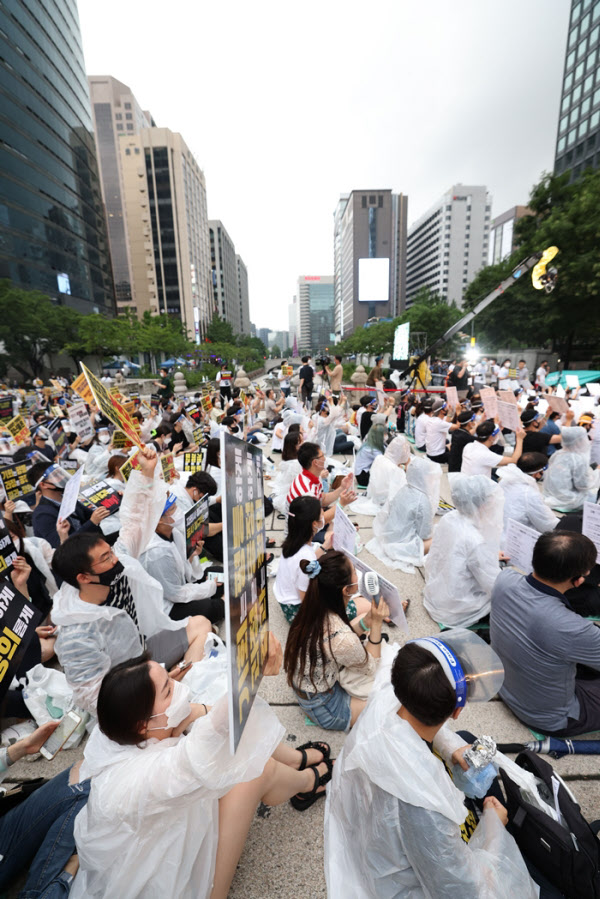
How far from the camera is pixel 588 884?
1.50m

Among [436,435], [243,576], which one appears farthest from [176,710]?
[436,435]

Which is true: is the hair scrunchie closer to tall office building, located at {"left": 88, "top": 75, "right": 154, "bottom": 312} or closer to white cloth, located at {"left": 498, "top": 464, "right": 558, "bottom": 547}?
white cloth, located at {"left": 498, "top": 464, "right": 558, "bottom": 547}

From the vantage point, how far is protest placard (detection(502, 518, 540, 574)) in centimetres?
312

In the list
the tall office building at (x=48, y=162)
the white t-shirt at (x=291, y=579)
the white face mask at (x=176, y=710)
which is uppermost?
the tall office building at (x=48, y=162)

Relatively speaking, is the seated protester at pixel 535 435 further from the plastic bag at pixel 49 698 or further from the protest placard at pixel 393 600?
the plastic bag at pixel 49 698

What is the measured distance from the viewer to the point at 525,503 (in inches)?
157

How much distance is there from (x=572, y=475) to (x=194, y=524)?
5.37 metres

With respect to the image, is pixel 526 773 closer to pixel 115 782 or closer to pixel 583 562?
pixel 583 562

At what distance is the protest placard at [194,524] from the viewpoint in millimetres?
3303

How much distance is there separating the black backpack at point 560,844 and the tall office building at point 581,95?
4926 centimetres

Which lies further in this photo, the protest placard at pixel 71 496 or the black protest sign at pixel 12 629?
the protest placard at pixel 71 496

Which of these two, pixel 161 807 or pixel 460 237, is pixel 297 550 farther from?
pixel 460 237

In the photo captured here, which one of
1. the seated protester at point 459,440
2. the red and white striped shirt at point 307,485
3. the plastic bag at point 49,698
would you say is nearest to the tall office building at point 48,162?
the seated protester at point 459,440

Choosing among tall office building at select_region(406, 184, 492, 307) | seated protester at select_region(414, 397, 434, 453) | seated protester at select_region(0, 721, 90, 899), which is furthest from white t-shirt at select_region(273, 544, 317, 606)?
tall office building at select_region(406, 184, 492, 307)
